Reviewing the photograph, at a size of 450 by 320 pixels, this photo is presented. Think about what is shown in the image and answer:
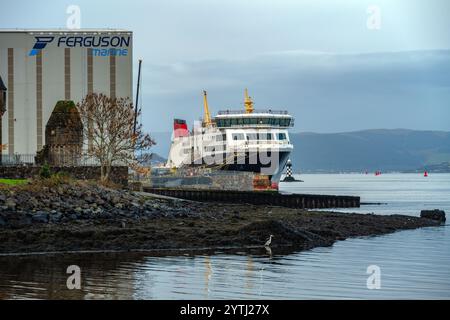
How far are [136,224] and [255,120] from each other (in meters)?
Result: 68.6

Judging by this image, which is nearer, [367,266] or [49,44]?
[367,266]

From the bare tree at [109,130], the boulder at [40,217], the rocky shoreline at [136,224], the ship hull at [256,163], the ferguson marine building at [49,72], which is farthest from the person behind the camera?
the ship hull at [256,163]

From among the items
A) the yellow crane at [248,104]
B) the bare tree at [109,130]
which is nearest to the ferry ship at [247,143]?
the yellow crane at [248,104]

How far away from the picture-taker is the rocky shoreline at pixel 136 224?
2931 centimetres

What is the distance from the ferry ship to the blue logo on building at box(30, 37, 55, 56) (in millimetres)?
31295

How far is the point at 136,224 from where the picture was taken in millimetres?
34438

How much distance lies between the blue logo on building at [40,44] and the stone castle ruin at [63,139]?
14643 millimetres

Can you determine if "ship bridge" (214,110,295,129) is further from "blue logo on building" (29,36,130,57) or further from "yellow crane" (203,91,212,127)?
"blue logo on building" (29,36,130,57)

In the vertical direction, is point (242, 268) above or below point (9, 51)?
below

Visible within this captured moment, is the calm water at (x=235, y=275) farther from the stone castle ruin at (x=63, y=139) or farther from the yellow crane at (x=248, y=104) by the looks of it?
the yellow crane at (x=248, y=104)
